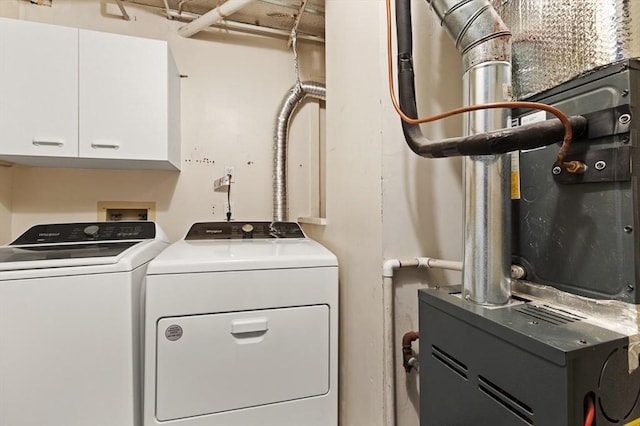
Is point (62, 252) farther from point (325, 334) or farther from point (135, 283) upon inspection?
point (325, 334)

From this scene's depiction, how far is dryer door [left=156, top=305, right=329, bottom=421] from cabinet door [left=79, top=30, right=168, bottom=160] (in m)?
1.03

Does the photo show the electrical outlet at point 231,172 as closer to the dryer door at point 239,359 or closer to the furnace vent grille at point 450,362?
the dryer door at point 239,359

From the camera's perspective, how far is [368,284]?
3.72ft

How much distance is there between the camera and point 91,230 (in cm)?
153

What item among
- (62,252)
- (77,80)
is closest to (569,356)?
(62,252)

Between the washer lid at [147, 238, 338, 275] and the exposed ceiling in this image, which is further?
the exposed ceiling

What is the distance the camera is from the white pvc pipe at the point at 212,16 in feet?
5.81

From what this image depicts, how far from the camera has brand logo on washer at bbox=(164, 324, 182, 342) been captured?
107 centimetres

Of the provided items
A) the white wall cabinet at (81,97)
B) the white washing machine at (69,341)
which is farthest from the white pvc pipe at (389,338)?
the white wall cabinet at (81,97)

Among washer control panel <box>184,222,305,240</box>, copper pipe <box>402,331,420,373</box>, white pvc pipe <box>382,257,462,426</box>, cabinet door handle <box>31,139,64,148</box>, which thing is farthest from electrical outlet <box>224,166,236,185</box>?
copper pipe <box>402,331,420,373</box>

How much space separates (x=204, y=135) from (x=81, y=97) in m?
0.69

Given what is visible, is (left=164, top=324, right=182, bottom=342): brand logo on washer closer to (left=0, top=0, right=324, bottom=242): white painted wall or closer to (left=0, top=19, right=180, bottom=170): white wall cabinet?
(left=0, top=19, right=180, bottom=170): white wall cabinet

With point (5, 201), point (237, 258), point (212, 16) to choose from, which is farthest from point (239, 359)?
point (212, 16)

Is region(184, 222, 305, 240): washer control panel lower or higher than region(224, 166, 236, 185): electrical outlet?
lower
